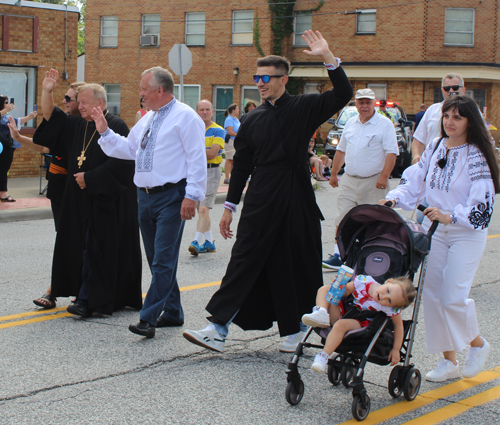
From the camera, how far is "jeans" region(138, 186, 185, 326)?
→ 5344 mm

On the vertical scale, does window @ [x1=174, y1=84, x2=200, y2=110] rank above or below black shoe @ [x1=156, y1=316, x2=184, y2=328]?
above

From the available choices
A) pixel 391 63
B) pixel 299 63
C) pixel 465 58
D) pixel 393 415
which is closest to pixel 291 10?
pixel 299 63

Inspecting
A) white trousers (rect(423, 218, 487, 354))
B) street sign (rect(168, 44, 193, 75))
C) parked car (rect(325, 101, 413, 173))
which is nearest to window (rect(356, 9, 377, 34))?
parked car (rect(325, 101, 413, 173))

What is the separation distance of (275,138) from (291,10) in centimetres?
2760

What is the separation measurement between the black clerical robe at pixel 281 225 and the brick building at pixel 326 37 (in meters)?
26.1

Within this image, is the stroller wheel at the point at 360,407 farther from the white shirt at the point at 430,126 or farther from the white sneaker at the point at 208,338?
the white shirt at the point at 430,126

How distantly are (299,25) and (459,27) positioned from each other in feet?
22.8

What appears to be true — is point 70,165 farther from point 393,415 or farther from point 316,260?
point 393,415

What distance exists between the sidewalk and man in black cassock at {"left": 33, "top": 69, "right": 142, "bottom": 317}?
622cm

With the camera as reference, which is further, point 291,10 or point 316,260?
point 291,10

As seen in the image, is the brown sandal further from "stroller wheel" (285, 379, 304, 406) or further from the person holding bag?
the person holding bag

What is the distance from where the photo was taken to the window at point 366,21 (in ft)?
100

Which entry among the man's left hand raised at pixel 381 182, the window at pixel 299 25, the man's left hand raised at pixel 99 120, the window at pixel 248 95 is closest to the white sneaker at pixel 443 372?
the man's left hand raised at pixel 99 120

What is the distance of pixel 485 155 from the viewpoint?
14.5 feet
